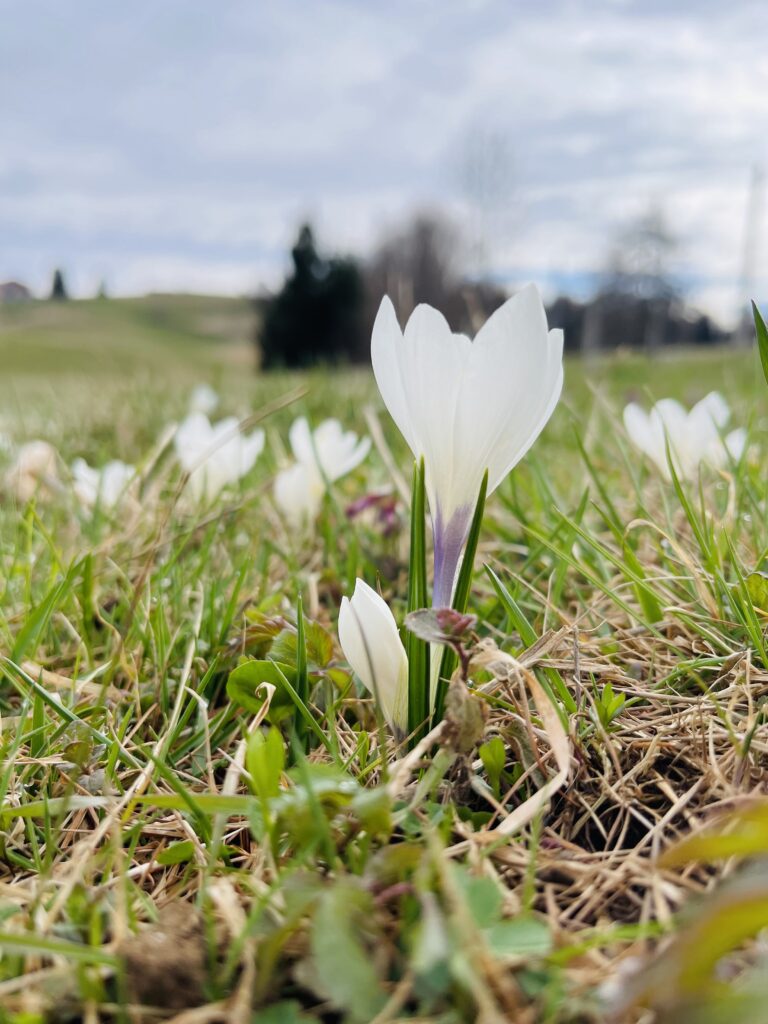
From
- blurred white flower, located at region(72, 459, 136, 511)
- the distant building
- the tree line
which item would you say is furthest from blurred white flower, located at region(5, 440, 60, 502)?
the tree line

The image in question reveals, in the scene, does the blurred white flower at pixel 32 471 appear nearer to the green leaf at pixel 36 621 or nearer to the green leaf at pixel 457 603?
the green leaf at pixel 36 621

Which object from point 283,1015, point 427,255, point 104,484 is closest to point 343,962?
point 283,1015

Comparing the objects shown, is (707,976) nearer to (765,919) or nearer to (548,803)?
(765,919)

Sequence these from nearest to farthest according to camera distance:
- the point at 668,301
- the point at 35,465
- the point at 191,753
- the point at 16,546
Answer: the point at 191,753, the point at 16,546, the point at 35,465, the point at 668,301

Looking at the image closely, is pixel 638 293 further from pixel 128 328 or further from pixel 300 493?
pixel 300 493

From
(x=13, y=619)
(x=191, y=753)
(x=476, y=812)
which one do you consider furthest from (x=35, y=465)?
(x=476, y=812)

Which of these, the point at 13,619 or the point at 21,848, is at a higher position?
the point at 13,619

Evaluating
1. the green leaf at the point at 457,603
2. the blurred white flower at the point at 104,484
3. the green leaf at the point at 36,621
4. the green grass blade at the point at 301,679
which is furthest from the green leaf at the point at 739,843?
the blurred white flower at the point at 104,484
